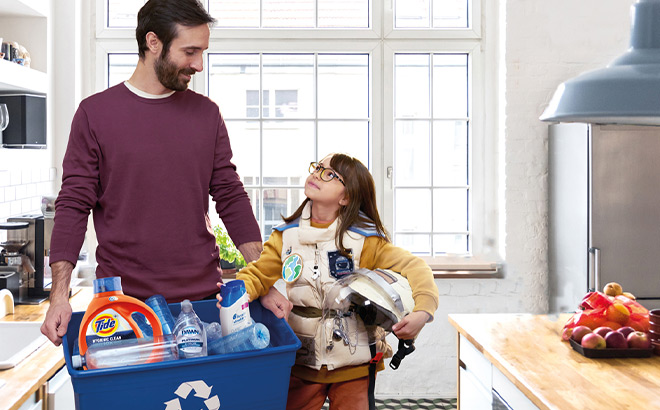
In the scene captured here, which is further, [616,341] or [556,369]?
[616,341]

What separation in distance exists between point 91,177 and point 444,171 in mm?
2795

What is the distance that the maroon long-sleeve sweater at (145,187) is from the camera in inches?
73.7

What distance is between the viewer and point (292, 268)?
6.11ft

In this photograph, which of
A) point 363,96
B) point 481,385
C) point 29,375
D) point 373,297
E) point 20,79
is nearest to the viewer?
point 373,297

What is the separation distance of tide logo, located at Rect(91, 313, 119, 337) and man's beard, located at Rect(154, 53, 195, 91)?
2.41 ft

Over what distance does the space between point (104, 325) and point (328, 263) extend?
0.64 metres

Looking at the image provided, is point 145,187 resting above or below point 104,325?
above

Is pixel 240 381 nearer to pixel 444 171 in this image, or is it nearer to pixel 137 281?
pixel 137 281

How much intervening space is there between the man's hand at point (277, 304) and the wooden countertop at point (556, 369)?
72cm

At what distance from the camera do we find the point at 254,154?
428 centimetres

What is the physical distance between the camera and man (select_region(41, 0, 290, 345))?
1873 millimetres

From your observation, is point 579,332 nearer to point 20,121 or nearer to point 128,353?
point 128,353

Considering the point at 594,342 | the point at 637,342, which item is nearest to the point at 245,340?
the point at 594,342

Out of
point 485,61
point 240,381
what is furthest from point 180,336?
point 485,61
